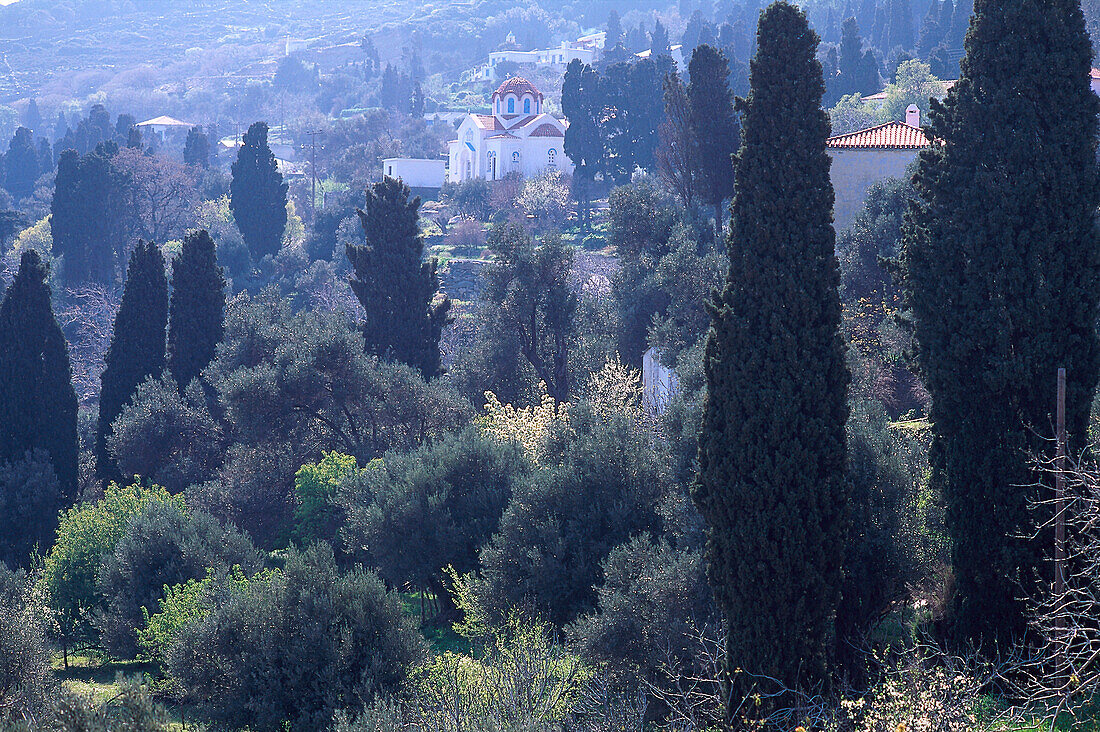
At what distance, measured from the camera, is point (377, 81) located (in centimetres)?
15062

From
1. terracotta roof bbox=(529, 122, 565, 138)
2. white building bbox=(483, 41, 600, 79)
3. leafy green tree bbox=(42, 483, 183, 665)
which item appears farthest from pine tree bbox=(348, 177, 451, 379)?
white building bbox=(483, 41, 600, 79)

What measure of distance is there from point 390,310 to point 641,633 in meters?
18.4

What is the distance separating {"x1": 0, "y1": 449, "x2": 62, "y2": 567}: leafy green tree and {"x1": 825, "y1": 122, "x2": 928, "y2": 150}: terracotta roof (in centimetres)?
2411

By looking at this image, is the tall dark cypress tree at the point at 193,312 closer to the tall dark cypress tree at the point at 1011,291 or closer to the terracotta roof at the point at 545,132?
the tall dark cypress tree at the point at 1011,291

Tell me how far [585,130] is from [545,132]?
9.49 meters

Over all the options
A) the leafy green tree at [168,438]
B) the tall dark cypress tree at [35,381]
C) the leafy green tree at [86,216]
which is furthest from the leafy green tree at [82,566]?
the leafy green tree at [86,216]

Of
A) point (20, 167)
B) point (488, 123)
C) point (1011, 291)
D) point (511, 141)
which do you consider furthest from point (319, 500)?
point (20, 167)

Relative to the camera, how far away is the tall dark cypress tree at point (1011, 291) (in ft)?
42.7

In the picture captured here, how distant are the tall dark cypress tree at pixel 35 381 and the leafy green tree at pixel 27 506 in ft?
1.63

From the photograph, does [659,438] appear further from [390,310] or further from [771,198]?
[390,310]

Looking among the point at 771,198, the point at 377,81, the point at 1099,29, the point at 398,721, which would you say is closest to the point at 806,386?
the point at 771,198

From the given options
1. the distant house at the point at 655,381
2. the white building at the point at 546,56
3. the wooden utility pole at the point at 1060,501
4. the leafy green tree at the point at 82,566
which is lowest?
the leafy green tree at the point at 82,566

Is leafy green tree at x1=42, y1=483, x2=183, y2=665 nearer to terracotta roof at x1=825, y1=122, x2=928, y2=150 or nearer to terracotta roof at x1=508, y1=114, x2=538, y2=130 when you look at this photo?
terracotta roof at x1=825, y1=122, x2=928, y2=150

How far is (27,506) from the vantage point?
92.3ft
